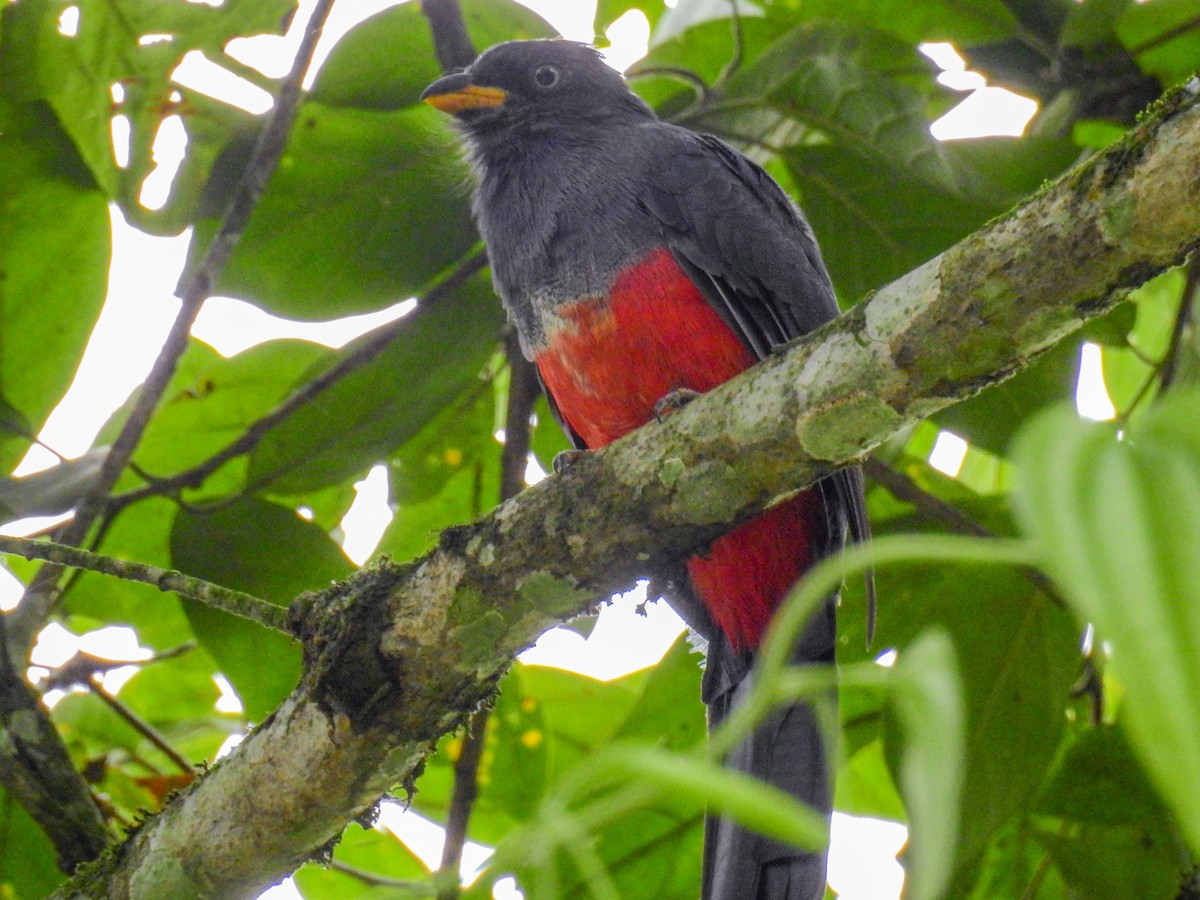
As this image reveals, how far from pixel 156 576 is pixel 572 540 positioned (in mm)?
773

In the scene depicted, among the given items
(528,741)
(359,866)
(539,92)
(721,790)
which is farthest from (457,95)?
(721,790)

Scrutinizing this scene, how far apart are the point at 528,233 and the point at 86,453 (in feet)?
4.29

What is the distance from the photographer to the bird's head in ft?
12.4

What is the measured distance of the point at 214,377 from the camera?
3787 mm

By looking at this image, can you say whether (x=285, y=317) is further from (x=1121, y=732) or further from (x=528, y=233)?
(x=1121, y=732)

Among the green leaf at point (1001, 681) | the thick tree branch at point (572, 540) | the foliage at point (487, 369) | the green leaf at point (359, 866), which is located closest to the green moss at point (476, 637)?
the thick tree branch at point (572, 540)

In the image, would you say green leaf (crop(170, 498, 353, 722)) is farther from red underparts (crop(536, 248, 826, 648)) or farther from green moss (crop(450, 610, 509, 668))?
green moss (crop(450, 610, 509, 668))

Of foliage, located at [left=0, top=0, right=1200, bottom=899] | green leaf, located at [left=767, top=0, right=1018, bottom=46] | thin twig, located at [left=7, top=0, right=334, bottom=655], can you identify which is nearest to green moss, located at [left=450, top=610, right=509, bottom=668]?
foliage, located at [left=0, top=0, right=1200, bottom=899]

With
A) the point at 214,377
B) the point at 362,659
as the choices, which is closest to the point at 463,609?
the point at 362,659

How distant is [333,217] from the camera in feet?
11.7

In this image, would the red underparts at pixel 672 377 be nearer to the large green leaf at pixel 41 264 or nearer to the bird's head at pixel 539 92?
the bird's head at pixel 539 92

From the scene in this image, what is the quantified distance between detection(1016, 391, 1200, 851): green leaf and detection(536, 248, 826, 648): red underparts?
232 centimetres

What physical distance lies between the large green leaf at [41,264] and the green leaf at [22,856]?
0.85 metres

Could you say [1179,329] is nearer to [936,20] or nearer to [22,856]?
[936,20]
